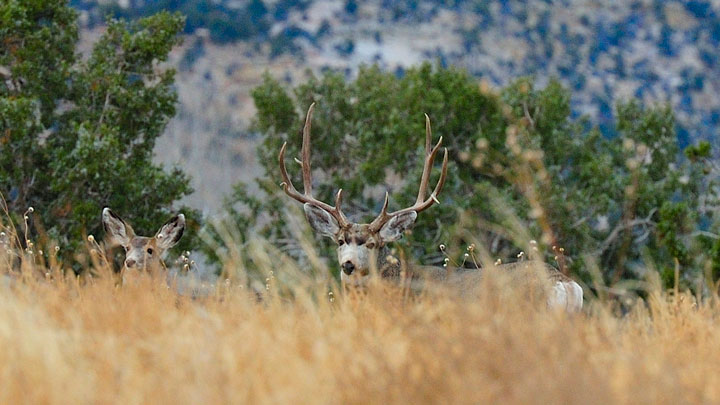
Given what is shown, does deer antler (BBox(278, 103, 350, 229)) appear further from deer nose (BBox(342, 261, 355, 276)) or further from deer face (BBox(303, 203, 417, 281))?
deer nose (BBox(342, 261, 355, 276))

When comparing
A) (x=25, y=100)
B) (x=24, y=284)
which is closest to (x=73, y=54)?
(x=25, y=100)

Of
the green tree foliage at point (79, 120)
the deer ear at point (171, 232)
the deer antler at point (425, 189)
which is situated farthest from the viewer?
the green tree foliage at point (79, 120)

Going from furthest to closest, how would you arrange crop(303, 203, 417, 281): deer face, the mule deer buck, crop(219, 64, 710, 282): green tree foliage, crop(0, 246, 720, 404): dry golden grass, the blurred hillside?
the blurred hillside < crop(219, 64, 710, 282): green tree foliage < crop(303, 203, 417, 281): deer face < the mule deer buck < crop(0, 246, 720, 404): dry golden grass

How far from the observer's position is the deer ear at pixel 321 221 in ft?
33.1

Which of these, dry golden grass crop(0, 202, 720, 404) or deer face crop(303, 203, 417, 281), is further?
deer face crop(303, 203, 417, 281)

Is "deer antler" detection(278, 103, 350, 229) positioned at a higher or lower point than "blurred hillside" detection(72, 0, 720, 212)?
higher

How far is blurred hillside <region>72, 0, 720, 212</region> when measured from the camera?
77.7m

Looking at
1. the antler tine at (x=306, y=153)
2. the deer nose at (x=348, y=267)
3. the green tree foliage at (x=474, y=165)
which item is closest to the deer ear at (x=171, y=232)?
the antler tine at (x=306, y=153)

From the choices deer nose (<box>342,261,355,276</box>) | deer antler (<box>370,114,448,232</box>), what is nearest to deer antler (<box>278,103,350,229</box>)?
deer antler (<box>370,114,448,232</box>)

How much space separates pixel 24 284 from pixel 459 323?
2641 millimetres

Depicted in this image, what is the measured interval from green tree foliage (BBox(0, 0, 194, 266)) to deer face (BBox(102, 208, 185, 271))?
17.7 ft

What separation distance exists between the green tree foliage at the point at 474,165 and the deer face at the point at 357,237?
11392 mm

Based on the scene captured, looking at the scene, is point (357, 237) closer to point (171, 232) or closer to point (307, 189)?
point (307, 189)

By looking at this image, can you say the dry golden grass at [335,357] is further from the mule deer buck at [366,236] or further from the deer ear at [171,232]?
the deer ear at [171,232]
